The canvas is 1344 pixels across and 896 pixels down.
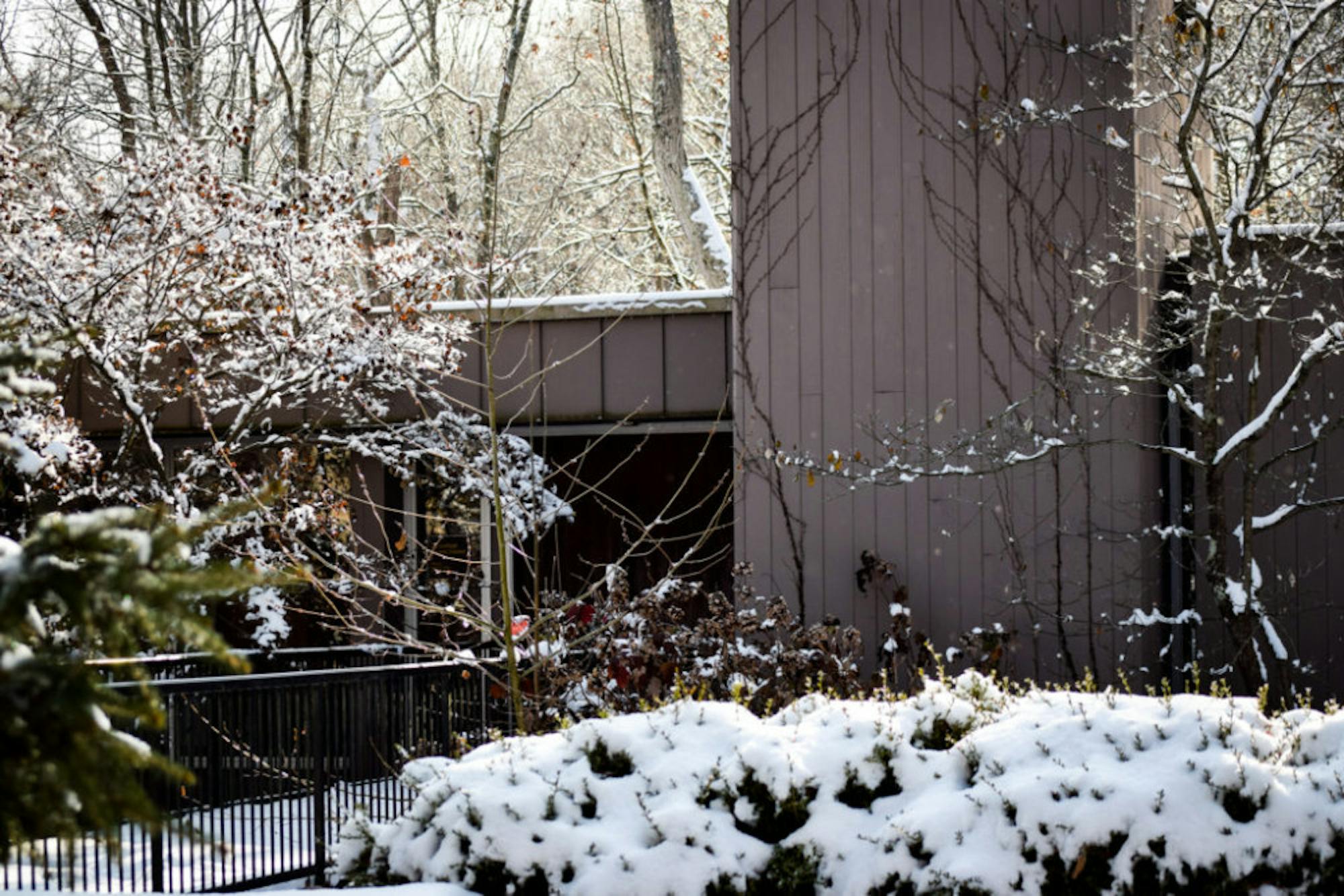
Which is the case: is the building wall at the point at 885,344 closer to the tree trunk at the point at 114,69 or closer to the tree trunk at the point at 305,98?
the tree trunk at the point at 305,98

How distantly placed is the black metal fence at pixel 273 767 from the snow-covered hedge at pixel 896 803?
1.10m

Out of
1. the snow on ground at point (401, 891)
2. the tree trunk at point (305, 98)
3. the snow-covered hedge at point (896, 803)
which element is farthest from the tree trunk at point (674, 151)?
the snow on ground at point (401, 891)

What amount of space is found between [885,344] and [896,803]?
482cm

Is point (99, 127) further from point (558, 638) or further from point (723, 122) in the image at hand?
point (558, 638)

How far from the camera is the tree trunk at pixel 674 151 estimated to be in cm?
1426

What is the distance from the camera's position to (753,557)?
384 inches

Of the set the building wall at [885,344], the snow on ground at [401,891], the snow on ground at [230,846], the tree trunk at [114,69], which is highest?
the tree trunk at [114,69]

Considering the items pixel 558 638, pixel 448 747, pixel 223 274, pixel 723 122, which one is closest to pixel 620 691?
pixel 558 638

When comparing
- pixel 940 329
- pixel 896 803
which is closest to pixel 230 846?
pixel 896 803

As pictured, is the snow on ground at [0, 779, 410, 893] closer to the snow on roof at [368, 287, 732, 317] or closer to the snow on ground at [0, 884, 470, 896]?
the snow on ground at [0, 884, 470, 896]

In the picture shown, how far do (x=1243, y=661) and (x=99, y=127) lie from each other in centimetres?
1599

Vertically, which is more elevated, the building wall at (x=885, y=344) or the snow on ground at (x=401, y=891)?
the building wall at (x=885, y=344)

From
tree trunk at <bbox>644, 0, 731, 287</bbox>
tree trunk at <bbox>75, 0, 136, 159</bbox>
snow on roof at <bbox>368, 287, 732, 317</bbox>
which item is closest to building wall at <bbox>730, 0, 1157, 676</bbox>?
snow on roof at <bbox>368, 287, 732, 317</bbox>

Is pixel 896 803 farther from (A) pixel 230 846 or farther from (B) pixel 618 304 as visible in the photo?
(B) pixel 618 304
